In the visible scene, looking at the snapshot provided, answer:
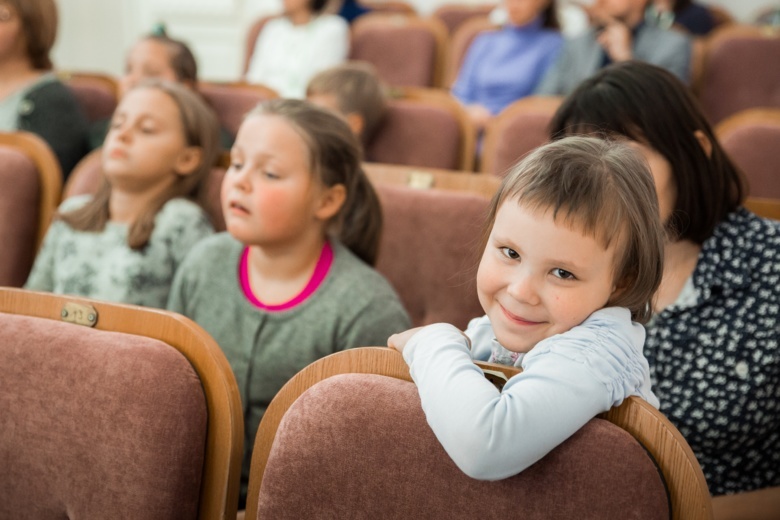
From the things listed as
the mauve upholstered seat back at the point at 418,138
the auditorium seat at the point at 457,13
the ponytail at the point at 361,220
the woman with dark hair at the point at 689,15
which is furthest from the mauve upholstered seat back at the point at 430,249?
the auditorium seat at the point at 457,13

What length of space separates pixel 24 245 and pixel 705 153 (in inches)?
55.2

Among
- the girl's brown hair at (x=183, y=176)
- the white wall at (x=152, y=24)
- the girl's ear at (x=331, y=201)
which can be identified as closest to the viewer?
the girl's ear at (x=331, y=201)

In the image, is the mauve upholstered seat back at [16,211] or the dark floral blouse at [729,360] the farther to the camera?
the mauve upholstered seat back at [16,211]

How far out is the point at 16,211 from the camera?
5.95 ft

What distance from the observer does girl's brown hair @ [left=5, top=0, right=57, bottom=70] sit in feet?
8.28

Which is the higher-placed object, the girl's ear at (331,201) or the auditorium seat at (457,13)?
the girl's ear at (331,201)

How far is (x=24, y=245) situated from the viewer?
6.04 feet

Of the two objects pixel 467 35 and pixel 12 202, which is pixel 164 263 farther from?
pixel 467 35

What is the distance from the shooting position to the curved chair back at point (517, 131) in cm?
209

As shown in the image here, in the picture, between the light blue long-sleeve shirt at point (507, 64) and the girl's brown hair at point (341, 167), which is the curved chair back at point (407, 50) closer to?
the light blue long-sleeve shirt at point (507, 64)

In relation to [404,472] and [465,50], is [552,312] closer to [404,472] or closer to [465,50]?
[404,472]

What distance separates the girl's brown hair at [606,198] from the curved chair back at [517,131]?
45.6 inches

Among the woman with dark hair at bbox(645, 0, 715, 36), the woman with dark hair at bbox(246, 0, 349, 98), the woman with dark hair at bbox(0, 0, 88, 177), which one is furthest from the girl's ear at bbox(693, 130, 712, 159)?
the woman with dark hair at bbox(645, 0, 715, 36)

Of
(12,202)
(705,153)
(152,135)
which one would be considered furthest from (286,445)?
(12,202)
